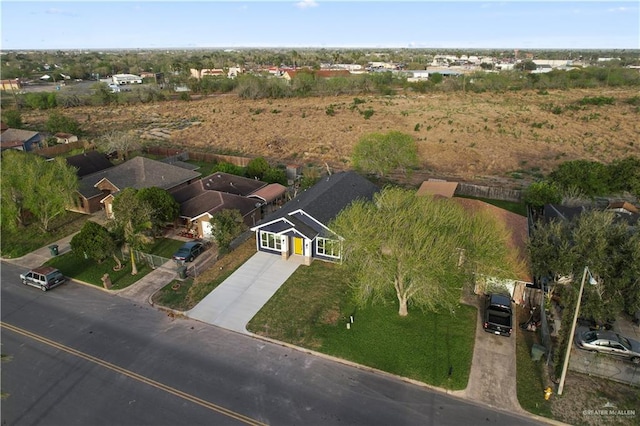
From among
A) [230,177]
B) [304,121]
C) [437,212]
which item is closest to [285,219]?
[437,212]

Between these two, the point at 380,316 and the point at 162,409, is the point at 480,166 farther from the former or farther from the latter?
the point at 162,409

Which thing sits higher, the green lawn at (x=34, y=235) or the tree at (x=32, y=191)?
the tree at (x=32, y=191)

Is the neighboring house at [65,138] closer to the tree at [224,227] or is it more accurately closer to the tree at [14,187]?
the tree at [14,187]

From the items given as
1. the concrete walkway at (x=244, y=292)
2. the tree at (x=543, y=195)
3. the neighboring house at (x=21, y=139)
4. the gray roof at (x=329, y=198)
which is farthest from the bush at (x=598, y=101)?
the neighboring house at (x=21, y=139)

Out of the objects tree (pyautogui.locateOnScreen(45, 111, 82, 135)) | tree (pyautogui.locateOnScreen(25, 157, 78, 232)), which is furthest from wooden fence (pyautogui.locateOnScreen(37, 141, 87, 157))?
tree (pyautogui.locateOnScreen(25, 157, 78, 232))

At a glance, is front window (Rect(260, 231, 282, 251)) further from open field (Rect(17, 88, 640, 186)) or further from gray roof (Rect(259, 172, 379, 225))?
open field (Rect(17, 88, 640, 186))

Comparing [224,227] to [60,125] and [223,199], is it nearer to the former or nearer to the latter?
[223,199]
